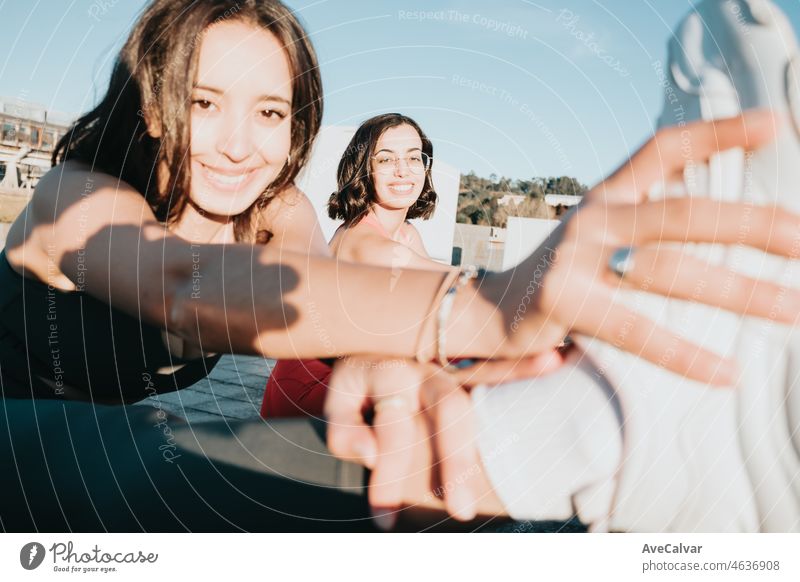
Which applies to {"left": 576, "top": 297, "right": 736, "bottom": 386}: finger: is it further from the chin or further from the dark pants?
the chin

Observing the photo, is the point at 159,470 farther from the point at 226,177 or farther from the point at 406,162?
the point at 406,162

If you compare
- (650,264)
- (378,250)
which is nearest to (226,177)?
(378,250)

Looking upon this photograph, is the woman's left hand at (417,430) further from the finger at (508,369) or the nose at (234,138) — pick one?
the nose at (234,138)

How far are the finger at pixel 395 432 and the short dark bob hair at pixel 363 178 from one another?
A: 30 centimetres

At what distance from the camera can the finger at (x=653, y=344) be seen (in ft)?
1.76

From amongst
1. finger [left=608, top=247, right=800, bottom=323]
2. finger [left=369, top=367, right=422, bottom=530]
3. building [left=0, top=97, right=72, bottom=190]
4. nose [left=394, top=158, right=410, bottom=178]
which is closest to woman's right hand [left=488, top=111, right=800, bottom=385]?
finger [left=608, top=247, right=800, bottom=323]

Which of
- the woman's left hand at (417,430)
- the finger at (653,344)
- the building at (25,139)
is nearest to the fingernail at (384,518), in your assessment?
the woman's left hand at (417,430)

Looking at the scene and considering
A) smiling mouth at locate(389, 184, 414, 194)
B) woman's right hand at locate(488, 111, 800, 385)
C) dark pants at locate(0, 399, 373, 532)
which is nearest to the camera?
woman's right hand at locate(488, 111, 800, 385)

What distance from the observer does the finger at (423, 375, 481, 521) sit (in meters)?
0.58

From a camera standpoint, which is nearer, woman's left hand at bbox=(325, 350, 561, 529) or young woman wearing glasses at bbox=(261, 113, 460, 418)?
woman's left hand at bbox=(325, 350, 561, 529)

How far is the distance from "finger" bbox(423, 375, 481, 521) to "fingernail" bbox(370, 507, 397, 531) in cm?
7
